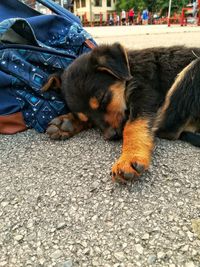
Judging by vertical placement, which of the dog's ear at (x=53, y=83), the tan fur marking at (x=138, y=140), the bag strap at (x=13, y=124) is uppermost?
the dog's ear at (x=53, y=83)

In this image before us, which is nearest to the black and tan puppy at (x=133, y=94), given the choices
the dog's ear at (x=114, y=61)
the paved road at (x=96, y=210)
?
the dog's ear at (x=114, y=61)

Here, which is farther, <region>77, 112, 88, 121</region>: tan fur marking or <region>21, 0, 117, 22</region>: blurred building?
<region>21, 0, 117, 22</region>: blurred building

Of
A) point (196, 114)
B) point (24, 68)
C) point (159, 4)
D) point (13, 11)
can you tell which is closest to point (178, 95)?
point (196, 114)

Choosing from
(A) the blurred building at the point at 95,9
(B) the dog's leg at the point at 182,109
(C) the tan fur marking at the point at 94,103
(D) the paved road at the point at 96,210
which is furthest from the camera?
(A) the blurred building at the point at 95,9

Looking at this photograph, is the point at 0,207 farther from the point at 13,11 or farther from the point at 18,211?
the point at 13,11

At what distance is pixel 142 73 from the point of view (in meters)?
3.25

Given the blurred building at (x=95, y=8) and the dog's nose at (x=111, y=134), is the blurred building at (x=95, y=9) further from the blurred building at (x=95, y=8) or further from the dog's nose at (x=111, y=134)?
the dog's nose at (x=111, y=134)

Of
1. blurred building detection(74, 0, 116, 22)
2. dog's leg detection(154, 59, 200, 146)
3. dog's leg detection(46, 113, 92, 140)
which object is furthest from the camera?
blurred building detection(74, 0, 116, 22)

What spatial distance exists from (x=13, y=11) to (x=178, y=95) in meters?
2.16

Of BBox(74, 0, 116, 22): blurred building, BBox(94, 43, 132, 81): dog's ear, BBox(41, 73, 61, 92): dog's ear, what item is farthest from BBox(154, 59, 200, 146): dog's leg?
BBox(74, 0, 116, 22): blurred building

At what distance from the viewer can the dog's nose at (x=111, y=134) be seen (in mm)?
3035

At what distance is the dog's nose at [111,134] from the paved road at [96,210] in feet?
0.24

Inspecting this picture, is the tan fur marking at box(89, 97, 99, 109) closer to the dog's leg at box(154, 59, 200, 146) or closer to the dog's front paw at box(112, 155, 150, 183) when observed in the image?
the dog's leg at box(154, 59, 200, 146)

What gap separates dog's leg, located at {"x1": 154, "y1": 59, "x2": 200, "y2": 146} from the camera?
3.00 m
